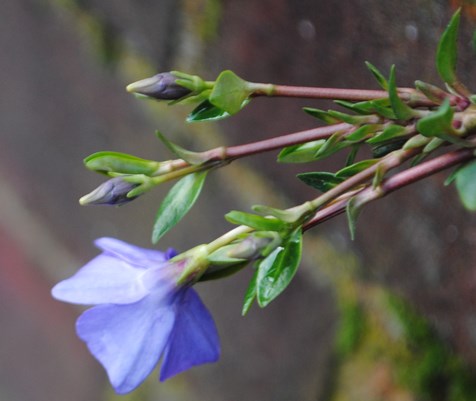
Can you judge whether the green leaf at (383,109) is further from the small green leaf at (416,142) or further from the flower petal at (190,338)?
the flower petal at (190,338)

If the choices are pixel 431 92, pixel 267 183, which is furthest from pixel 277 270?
pixel 267 183

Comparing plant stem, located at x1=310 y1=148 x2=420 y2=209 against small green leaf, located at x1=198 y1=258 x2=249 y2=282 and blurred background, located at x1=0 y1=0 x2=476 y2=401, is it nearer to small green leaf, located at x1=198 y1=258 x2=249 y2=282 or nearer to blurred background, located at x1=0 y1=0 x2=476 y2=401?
small green leaf, located at x1=198 y1=258 x2=249 y2=282

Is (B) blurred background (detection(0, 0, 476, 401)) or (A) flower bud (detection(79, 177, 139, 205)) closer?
(A) flower bud (detection(79, 177, 139, 205))

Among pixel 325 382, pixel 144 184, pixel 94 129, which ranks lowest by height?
pixel 325 382

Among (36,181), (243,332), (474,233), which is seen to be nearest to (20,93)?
(36,181)

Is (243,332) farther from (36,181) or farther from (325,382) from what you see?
(36,181)

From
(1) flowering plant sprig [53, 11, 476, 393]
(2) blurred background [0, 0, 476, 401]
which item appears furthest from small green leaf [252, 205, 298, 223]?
(2) blurred background [0, 0, 476, 401]
